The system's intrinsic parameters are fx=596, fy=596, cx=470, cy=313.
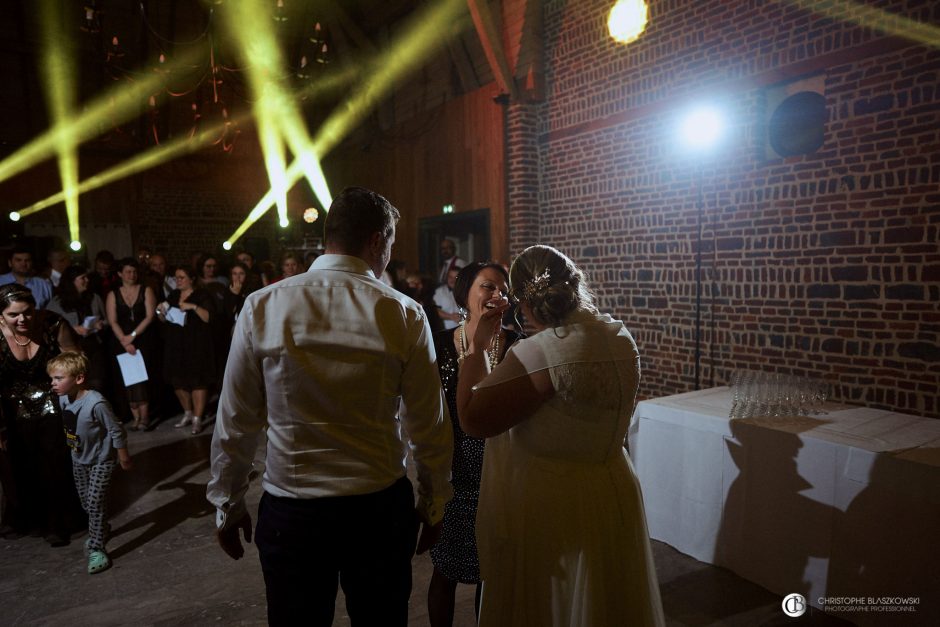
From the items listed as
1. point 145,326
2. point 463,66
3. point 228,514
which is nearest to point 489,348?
point 228,514

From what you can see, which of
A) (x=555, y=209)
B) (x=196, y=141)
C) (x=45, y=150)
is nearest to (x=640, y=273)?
(x=555, y=209)

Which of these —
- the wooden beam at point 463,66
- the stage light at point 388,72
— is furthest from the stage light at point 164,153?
the wooden beam at point 463,66

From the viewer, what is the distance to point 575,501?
68.9 inches

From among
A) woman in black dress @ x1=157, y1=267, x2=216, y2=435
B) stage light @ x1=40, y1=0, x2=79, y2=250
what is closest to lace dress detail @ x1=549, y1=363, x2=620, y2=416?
woman in black dress @ x1=157, y1=267, x2=216, y2=435

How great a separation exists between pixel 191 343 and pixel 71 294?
1.28 meters

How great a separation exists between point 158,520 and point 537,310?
342cm

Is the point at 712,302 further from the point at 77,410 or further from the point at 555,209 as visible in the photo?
the point at 77,410

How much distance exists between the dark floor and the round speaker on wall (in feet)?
10.9

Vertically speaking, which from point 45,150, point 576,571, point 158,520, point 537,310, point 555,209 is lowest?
point 158,520

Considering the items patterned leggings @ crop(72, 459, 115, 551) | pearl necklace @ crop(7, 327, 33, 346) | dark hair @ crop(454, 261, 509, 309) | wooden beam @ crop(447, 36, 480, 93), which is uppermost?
wooden beam @ crop(447, 36, 480, 93)

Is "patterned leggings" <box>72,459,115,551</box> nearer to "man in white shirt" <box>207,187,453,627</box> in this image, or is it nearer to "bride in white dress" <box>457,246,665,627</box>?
"man in white shirt" <box>207,187,453,627</box>

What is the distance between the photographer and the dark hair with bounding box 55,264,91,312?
5.89m

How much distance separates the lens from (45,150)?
1150 cm

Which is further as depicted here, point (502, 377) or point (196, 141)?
point (196, 141)
